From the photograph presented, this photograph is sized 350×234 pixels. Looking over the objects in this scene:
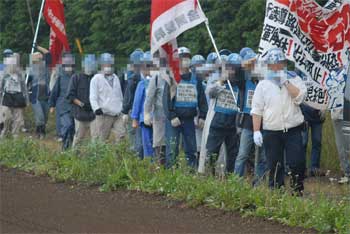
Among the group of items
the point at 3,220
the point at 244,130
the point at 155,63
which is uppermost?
the point at 155,63

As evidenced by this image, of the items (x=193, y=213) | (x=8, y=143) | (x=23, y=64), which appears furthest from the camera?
(x=23, y=64)

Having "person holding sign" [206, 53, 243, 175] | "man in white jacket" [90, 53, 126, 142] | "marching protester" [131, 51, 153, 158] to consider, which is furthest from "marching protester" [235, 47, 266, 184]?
"man in white jacket" [90, 53, 126, 142]

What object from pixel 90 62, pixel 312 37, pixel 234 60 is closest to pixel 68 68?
pixel 90 62

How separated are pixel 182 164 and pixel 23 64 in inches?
395

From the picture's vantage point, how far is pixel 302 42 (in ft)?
41.5

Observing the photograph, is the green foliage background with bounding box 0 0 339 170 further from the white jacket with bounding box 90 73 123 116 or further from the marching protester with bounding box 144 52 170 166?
the white jacket with bounding box 90 73 123 116

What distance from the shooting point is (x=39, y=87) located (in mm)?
21203

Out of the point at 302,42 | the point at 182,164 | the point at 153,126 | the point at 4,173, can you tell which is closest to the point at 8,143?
the point at 4,173

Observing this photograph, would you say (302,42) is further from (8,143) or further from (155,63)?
(8,143)

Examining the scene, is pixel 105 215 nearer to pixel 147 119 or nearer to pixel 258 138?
pixel 258 138

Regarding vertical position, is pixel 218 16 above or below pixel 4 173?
above

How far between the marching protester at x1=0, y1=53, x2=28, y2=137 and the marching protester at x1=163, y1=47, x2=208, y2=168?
203 inches

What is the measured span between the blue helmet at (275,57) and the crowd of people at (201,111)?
0.04 feet

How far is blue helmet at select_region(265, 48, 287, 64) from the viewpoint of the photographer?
37.9ft
